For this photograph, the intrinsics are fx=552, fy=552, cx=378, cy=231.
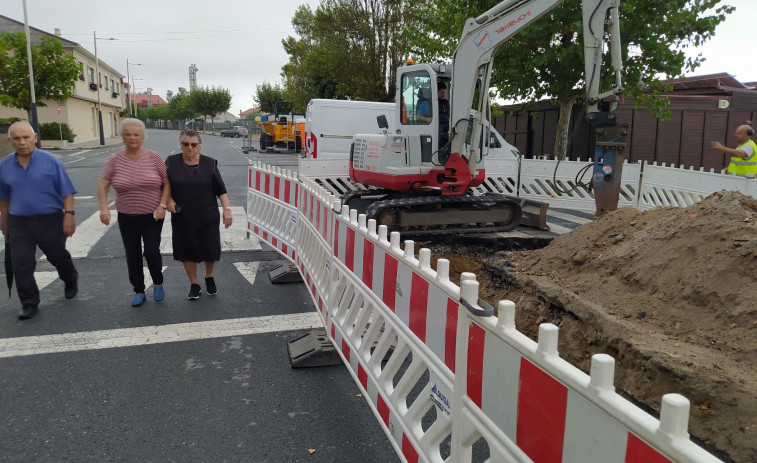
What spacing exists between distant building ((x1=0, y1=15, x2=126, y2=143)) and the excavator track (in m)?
39.0

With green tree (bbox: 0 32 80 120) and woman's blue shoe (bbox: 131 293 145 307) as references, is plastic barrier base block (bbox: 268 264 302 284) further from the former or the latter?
green tree (bbox: 0 32 80 120)

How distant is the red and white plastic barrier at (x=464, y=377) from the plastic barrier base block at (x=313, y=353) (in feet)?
0.54

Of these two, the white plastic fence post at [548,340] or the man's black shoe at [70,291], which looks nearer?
the white plastic fence post at [548,340]

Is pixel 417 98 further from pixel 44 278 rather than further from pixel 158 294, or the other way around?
pixel 44 278

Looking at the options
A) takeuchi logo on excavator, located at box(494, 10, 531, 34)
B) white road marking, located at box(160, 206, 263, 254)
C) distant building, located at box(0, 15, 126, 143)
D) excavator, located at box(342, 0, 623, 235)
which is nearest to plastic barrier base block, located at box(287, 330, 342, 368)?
white road marking, located at box(160, 206, 263, 254)

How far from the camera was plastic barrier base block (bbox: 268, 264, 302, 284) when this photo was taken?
21.5ft

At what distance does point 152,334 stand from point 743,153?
29.9ft

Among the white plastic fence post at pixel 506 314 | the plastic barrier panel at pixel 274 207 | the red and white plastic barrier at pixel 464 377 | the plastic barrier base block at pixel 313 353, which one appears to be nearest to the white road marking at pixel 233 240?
the plastic barrier panel at pixel 274 207

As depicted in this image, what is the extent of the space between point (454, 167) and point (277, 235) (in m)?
3.48

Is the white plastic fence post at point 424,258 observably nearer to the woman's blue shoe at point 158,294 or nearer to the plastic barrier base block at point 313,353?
the plastic barrier base block at point 313,353

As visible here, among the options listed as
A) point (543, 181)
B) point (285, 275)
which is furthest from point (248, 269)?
point (543, 181)

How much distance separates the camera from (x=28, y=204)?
5.27 m

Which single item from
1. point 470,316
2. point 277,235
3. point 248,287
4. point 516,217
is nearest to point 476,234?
point 516,217

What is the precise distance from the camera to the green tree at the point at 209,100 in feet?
331
